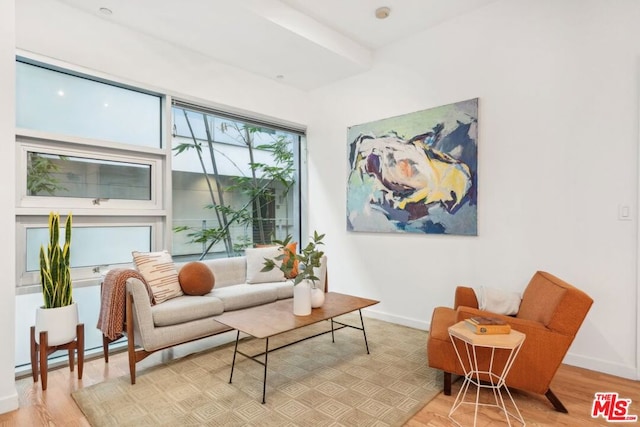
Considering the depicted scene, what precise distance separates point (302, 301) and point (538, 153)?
233cm

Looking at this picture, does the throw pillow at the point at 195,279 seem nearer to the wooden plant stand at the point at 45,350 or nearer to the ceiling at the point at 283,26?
the wooden plant stand at the point at 45,350

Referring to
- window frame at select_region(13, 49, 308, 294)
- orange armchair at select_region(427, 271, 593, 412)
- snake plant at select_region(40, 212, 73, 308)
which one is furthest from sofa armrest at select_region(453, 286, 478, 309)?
snake plant at select_region(40, 212, 73, 308)

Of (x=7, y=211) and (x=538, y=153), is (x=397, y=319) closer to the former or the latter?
(x=538, y=153)

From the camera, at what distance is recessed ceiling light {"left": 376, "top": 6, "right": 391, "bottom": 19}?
11.1 feet

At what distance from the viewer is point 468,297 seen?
9.68ft

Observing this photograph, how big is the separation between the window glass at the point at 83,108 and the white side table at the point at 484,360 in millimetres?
3230

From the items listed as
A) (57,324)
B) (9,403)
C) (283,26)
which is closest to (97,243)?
(57,324)

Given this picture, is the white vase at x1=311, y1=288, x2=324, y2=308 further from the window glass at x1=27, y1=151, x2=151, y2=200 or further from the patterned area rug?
the window glass at x1=27, y1=151, x2=151, y2=200

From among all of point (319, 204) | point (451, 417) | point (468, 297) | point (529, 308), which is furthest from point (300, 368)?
point (319, 204)

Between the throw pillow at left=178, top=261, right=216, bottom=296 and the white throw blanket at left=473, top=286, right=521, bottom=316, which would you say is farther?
the throw pillow at left=178, top=261, right=216, bottom=296

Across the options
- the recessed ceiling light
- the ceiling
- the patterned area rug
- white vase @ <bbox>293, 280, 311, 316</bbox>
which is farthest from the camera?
the recessed ceiling light

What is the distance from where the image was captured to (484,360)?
7.23 feet

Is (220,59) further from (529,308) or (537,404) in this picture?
(537,404)

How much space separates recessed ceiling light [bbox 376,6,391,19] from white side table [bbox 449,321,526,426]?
2.88m
